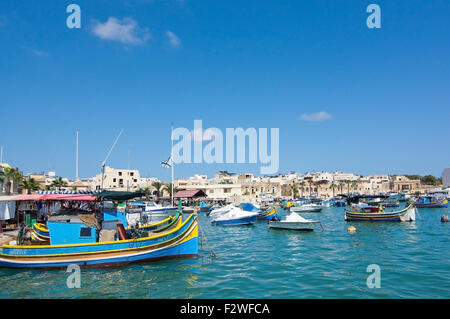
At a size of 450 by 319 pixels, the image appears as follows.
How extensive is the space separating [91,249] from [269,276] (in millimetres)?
9165

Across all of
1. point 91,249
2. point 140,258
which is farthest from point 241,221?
point 91,249

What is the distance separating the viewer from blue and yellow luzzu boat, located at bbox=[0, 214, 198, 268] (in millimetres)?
17750

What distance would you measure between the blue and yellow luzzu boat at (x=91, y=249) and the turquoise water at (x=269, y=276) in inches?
18.7

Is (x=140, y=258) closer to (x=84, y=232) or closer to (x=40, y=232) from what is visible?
(x=84, y=232)

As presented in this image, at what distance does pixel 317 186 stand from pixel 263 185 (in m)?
30.1

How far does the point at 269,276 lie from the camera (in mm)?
16578

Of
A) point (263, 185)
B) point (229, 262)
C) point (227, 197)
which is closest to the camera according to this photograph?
point (229, 262)

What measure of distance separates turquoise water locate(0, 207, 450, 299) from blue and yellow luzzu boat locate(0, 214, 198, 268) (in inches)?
18.7

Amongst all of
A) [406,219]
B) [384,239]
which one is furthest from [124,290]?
[406,219]

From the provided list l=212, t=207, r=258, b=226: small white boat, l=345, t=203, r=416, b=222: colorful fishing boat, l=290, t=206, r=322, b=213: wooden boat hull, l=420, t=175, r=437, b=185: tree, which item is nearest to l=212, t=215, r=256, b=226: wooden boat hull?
l=212, t=207, r=258, b=226: small white boat

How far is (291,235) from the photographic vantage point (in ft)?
104

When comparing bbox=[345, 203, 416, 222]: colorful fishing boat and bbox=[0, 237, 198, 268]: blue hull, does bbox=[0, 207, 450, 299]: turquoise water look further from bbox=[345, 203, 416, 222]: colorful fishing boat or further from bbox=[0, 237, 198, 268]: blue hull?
bbox=[345, 203, 416, 222]: colorful fishing boat

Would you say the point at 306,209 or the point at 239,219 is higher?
the point at 239,219
